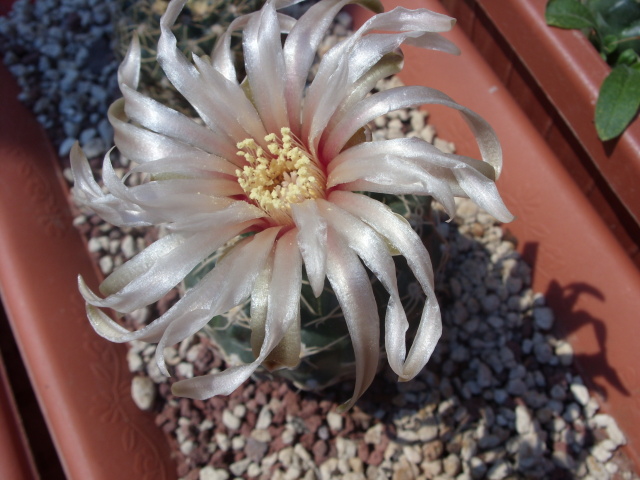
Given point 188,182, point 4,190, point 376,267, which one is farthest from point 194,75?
point 4,190

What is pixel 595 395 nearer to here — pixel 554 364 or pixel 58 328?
pixel 554 364

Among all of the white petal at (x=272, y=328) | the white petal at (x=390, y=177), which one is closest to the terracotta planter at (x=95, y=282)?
the white petal at (x=272, y=328)

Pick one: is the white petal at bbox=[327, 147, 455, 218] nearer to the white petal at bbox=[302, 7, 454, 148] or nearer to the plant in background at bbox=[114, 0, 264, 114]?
the white petal at bbox=[302, 7, 454, 148]

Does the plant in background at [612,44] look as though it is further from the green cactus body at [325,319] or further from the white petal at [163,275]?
the white petal at [163,275]

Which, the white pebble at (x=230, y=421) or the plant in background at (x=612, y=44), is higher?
the plant in background at (x=612, y=44)

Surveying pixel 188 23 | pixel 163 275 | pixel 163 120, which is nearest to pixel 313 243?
pixel 163 275

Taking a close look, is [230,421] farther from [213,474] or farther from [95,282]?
[95,282]

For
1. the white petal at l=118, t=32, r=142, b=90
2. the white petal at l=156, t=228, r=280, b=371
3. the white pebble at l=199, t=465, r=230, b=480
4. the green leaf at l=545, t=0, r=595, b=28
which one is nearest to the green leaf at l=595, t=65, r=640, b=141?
the green leaf at l=545, t=0, r=595, b=28
